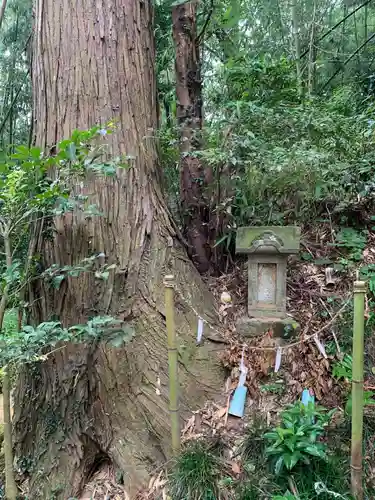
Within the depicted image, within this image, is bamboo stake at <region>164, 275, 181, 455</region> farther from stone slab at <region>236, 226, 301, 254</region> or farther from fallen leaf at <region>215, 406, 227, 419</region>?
stone slab at <region>236, 226, 301, 254</region>

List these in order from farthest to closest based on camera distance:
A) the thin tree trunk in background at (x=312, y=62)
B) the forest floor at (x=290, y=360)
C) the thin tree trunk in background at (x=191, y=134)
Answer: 1. the thin tree trunk in background at (x=312, y=62)
2. the thin tree trunk in background at (x=191, y=134)
3. the forest floor at (x=290, y=360)

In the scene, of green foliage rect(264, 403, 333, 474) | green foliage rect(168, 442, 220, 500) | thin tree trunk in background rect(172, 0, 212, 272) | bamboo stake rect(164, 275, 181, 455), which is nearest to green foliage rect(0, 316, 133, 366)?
bamboo stake rect(164, 275, 181, 455)

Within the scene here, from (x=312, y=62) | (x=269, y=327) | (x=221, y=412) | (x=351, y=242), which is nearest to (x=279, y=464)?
(x=221, y=412)

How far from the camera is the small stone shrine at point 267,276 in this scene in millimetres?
2268

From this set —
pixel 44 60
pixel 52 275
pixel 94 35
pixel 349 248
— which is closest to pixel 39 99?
pixel 44 60

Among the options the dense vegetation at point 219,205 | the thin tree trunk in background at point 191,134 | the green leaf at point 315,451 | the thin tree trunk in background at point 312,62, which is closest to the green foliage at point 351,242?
the dense vegetation at point 219,205

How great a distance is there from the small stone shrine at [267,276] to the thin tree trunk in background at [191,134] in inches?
24.4

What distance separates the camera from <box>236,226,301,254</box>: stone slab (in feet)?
7.39

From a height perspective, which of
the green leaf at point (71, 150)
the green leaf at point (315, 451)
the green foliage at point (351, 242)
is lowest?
the green leaf at point (315, 451)

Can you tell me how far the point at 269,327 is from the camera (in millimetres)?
2340

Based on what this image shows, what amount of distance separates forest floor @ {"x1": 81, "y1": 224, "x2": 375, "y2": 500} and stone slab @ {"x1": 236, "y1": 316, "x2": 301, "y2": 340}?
0.04 metres

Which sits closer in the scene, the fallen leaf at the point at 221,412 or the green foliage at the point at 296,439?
the green foliage at the point at 296,439

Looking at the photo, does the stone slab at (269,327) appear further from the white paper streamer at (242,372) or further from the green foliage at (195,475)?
the green foliage at (195,475)

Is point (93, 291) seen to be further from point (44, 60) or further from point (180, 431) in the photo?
point (44, 60)
